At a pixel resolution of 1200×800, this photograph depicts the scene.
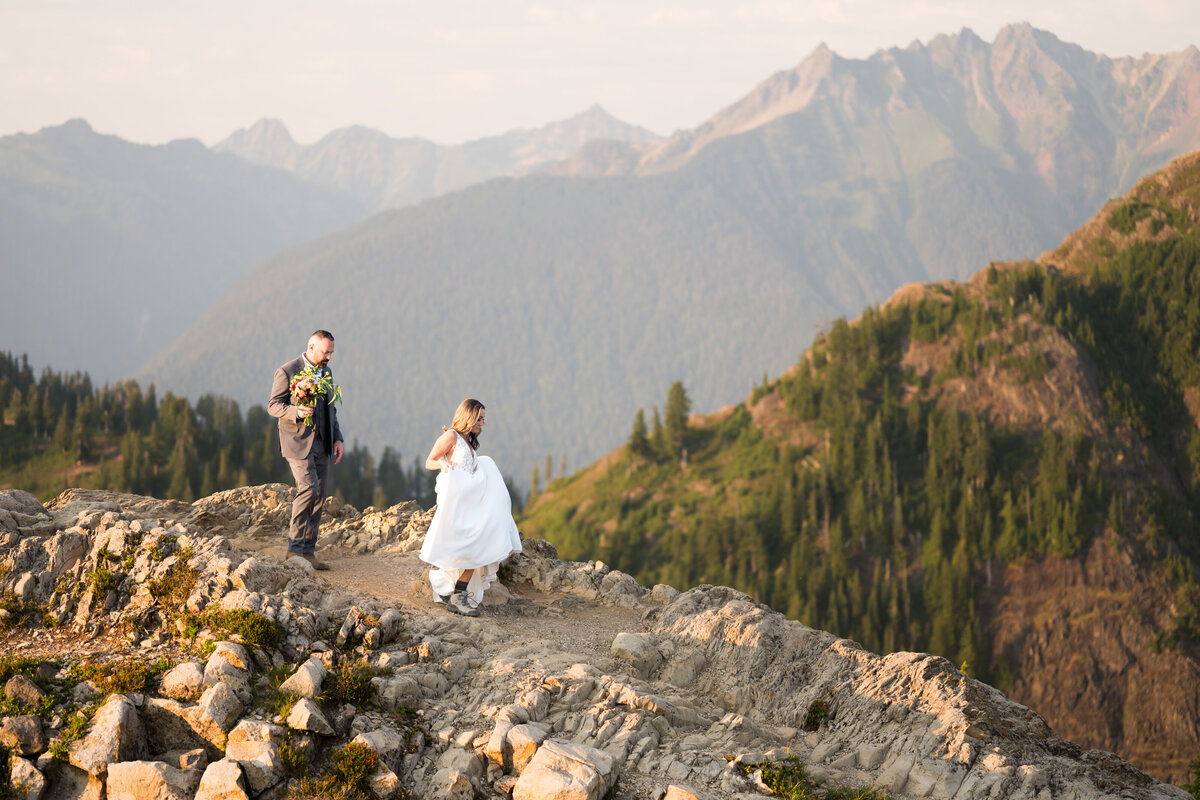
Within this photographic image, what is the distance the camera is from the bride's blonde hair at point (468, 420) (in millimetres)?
13758

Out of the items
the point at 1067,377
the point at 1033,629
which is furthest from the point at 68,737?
the point at 1067,377

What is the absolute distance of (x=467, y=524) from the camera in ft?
45.3

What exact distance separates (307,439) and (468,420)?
259 cm

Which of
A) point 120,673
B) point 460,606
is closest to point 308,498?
point 460,606

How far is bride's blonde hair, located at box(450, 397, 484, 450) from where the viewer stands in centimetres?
1376

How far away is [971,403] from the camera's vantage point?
120 m

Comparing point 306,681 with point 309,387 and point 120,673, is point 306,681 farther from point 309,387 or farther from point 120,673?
point 309,387

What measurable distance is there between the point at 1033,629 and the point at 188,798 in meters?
106

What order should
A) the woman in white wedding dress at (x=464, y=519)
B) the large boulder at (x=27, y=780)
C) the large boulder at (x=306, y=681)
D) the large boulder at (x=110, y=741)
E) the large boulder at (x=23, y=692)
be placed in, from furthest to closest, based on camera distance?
the woman in white wedding dress at (x=464, y=519) < the large boulder at (x=306, y=681) < the large boulder at (x=23, y=692) < the large boulder at (x=110, y=741) < the large boulder at (x=27, y=780)

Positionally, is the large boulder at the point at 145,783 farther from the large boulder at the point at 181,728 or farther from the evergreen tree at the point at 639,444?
the evergreen tree at the point at 639,444

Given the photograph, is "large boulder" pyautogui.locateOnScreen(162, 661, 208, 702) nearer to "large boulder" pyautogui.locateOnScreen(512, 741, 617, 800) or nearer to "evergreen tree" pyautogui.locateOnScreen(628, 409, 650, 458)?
"large boulder" pyautogui.locateOnScreen(512, 741, 617, 800)

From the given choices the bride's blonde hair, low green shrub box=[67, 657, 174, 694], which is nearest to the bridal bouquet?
the bride's blonde hair

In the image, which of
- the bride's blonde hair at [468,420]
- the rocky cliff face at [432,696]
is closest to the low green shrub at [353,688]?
the rocky cliff face at [432,696]

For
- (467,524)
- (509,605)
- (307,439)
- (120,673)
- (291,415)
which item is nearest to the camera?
(120,673)
